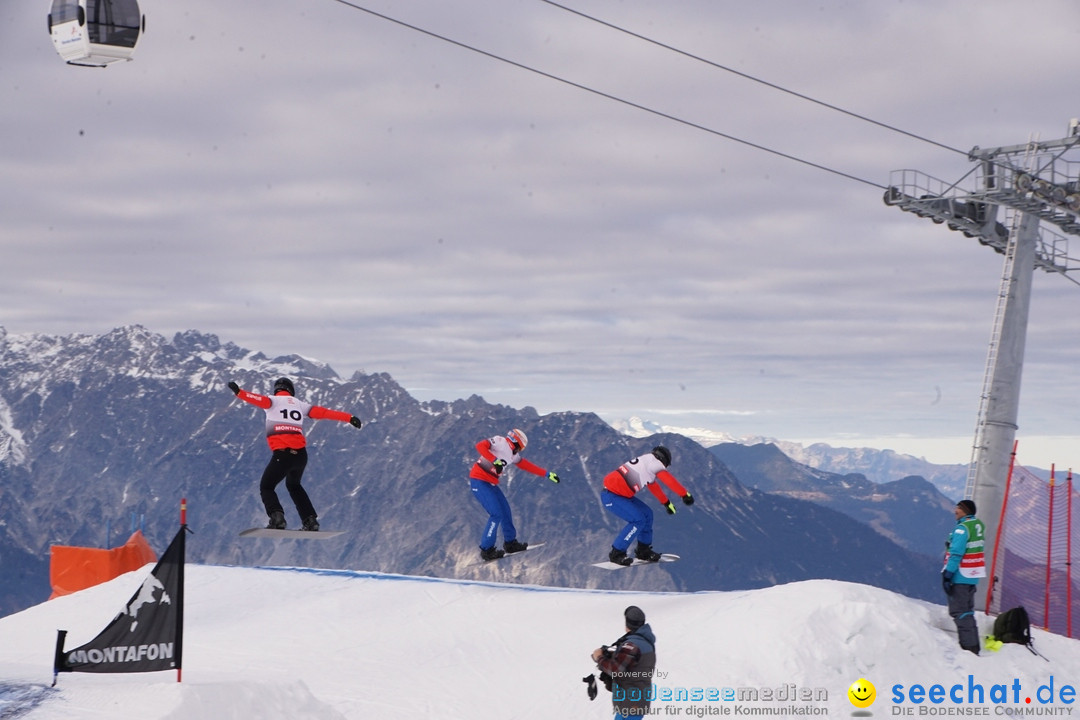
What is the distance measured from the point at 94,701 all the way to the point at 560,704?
5.98m

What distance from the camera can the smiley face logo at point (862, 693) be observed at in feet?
46.6

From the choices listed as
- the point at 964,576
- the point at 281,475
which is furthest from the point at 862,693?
the point at 281,475

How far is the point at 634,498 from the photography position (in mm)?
19703

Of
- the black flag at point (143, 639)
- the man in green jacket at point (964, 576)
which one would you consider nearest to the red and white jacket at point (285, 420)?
the black flag at point (143, 639)

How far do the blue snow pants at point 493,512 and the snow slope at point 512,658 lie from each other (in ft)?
3.83

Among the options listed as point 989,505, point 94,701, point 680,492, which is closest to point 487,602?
point 680,492

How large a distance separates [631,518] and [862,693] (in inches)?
230

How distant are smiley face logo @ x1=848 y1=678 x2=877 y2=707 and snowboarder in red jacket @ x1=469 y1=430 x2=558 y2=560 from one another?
276 inches

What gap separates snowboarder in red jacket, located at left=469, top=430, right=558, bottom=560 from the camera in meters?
19.7

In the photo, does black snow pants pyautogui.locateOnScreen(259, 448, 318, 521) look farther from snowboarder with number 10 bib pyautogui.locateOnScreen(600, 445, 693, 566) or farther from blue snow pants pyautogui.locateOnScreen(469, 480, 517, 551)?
snowboarder with number 10 bib pyautogui.locateOnScreen(600, 445, 693, 566)

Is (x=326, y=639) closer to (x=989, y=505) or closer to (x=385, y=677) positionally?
(x=385, y=677)

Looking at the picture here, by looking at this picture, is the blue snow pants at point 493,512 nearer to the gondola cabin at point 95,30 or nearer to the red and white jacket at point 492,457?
the red and white jacket at point 492,457

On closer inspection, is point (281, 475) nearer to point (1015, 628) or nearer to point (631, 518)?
point (631, 518)

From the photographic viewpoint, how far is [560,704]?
563 inches
